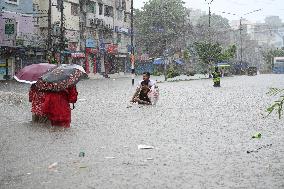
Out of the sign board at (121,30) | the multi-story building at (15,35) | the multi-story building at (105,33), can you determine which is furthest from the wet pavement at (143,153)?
the sign board at (121,30)

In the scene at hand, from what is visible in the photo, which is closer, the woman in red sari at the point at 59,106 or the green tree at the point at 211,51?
the woman in red sari at the point at 59,106

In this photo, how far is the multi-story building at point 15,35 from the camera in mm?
40156

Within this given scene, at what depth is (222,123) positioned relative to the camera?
1075cm

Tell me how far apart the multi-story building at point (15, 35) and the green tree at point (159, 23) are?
29947 mm

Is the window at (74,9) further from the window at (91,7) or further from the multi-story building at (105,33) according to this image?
the window at (91,7)

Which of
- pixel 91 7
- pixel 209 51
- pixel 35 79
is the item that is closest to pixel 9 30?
pixel 91 7

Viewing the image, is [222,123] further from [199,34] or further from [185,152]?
[199,34]

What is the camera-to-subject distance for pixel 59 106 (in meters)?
9.69

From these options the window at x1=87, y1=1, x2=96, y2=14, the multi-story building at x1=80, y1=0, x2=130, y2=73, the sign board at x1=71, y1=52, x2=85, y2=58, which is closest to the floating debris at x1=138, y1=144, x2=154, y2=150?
the sign board at x1=71, y1=52, x2=85, y2=58

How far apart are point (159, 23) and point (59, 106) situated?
2487 inches

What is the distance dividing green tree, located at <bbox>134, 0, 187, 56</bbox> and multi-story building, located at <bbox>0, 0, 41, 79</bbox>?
2995 centimetres

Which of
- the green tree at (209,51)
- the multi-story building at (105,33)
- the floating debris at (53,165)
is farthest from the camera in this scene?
the green tree at (209,51)

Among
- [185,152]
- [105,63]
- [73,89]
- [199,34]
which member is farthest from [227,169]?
[199,34]

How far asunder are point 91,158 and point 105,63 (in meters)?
55.0
